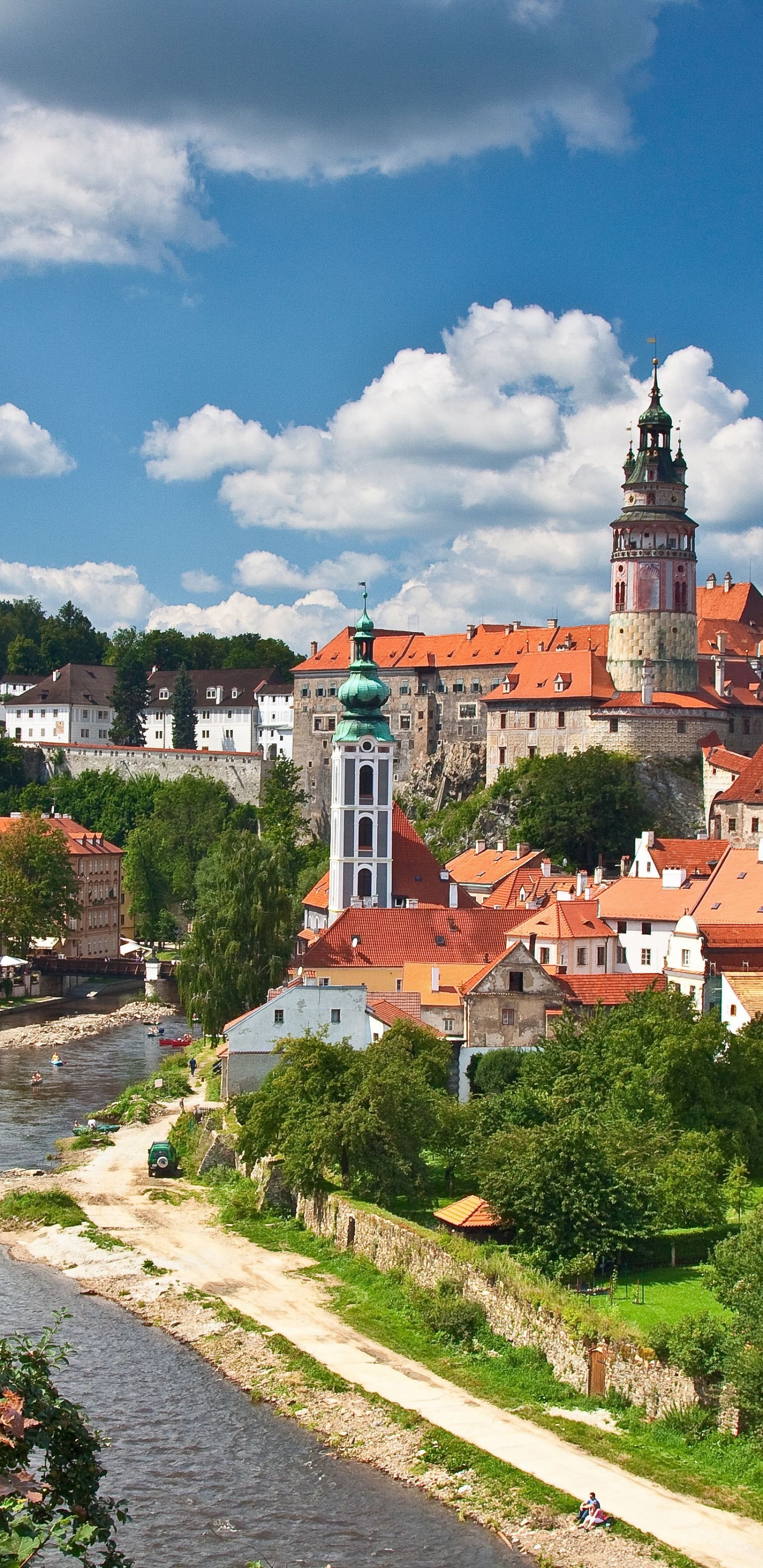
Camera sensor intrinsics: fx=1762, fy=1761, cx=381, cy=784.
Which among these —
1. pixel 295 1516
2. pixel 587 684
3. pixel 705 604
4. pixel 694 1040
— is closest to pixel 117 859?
pixel 587 684

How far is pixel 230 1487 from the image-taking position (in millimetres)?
23922

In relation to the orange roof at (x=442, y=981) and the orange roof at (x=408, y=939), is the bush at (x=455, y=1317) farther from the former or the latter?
the orange roof at (x=408, y=939)

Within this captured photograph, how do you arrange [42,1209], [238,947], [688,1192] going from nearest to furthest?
[688,1192], [42,1209], [238,947]

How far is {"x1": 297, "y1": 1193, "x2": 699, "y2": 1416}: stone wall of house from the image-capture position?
24.9 metres

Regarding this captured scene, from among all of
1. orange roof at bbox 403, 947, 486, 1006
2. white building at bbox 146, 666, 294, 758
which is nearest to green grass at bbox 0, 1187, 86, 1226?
orange roof at bbox 403, 947, 486, 1006

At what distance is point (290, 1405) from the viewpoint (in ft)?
87.8

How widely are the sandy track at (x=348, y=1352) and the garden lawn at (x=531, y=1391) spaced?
228 mm

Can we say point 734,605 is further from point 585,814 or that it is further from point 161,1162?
point 161,1162

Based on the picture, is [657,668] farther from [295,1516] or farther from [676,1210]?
[295,1516]

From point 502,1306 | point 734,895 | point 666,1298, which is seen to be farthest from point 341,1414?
point 734,895

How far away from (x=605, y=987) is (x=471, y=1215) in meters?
15.4

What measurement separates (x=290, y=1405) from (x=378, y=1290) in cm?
471

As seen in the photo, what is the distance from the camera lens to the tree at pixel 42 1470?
12039 millimetres

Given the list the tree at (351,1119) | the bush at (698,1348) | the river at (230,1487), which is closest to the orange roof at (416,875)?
the tree at (351,1119)
